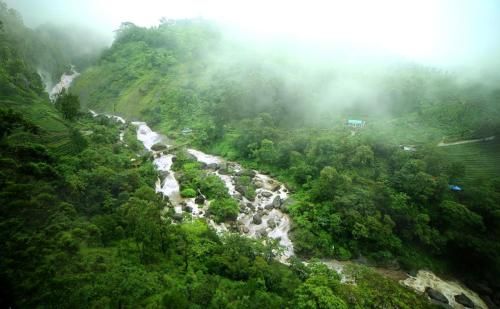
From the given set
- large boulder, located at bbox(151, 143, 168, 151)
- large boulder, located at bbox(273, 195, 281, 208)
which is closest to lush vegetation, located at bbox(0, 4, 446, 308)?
large boulder, located at bbox(273, 195, 281, 208)

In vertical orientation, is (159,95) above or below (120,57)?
below

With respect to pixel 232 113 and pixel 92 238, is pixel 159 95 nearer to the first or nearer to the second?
pixel 232 113

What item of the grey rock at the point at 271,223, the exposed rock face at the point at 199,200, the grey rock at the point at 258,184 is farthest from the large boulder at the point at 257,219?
the exposed rock face at the point at 199,200

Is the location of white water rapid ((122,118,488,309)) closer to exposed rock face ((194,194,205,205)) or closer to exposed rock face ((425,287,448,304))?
exposed rock face ((194,194,205,205))

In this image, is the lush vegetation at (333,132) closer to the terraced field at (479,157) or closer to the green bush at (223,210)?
the terraced field at (479,157)

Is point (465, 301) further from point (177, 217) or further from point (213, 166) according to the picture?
point (213, 166)

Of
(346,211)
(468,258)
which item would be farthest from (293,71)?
(468,258)
